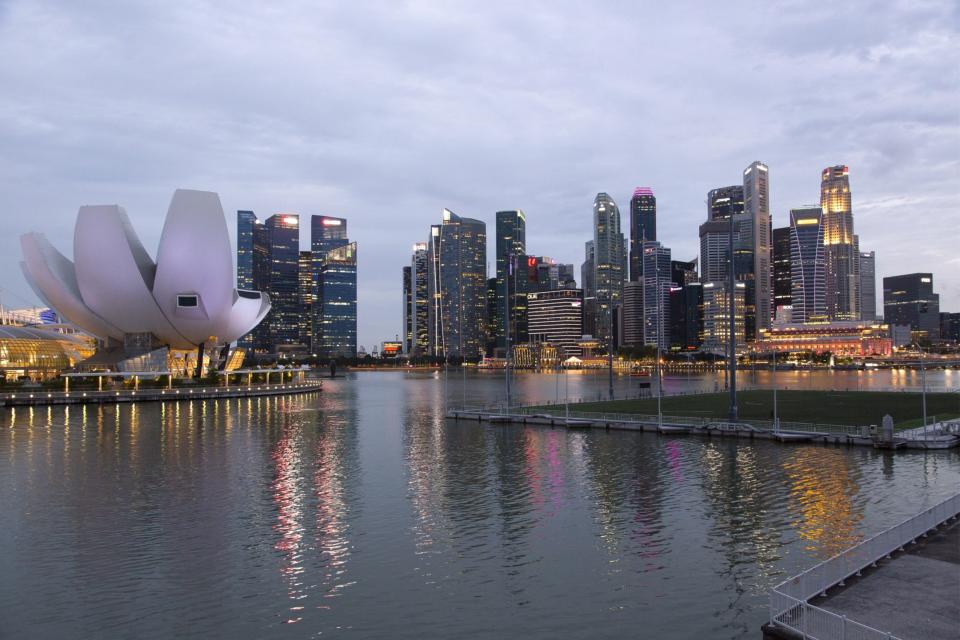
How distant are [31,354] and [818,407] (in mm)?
88264

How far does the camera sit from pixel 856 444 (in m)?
33.7

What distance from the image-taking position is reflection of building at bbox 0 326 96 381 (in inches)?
3317

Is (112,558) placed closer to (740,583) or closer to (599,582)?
(599,582)

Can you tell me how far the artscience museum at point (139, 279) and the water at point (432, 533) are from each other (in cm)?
4621

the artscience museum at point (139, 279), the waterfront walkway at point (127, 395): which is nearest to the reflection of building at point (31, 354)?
the artscience museum at point (139, 279)

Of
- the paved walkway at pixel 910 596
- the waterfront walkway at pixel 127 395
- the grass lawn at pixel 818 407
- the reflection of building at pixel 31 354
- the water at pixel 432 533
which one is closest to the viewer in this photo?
the paved walkway at pixel 910 596

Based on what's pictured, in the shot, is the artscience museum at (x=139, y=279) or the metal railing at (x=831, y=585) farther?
the artscience museum at (x=139, y=279)

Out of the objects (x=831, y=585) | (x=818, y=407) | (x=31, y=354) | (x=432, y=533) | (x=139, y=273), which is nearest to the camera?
(x=831, y=585)

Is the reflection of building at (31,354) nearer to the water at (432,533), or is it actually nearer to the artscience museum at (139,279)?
the artscience museum at (139,279)

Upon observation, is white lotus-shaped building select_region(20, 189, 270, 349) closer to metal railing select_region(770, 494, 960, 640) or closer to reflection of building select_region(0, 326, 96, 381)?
reflection of building select_region(0, 326, 96, 381)

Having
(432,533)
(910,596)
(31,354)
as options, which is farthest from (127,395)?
(910,596)

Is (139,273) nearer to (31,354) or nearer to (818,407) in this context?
(31,354)

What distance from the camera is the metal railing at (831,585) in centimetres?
1012

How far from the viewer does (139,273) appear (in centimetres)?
8031
